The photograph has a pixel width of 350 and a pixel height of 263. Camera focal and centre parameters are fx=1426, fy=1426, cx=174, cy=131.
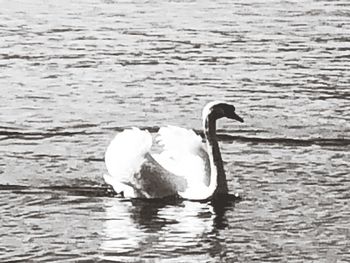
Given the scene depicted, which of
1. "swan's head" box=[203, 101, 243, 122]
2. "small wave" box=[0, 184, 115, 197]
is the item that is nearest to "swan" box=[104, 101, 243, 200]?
"swan's head" box=[203, 101, 243, 122]

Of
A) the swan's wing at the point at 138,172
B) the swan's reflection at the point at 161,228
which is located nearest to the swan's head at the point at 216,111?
the swan's wing at the point at 138,172

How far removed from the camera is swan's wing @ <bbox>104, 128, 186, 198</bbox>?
13.4 metres

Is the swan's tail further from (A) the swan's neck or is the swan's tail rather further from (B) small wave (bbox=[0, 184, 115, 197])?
(A) the swan's neck

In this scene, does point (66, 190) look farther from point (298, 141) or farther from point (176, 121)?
point (176, 121)

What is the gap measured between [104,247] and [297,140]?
4.53 meters

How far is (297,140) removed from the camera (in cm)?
1561

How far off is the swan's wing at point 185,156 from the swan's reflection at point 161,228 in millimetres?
444

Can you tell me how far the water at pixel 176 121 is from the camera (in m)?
11.9

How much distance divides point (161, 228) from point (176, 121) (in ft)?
15.2

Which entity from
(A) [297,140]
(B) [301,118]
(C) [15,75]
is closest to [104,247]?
(A) [297,140]

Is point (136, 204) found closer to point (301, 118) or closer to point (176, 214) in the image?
point (176, 214)

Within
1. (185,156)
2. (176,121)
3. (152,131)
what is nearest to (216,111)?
(185,156)

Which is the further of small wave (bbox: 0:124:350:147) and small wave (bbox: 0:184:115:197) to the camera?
small wave (bbox: 0:124:350:147)

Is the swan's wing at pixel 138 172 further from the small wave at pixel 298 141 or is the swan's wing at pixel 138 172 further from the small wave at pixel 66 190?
the small wave at pixel 298 141
